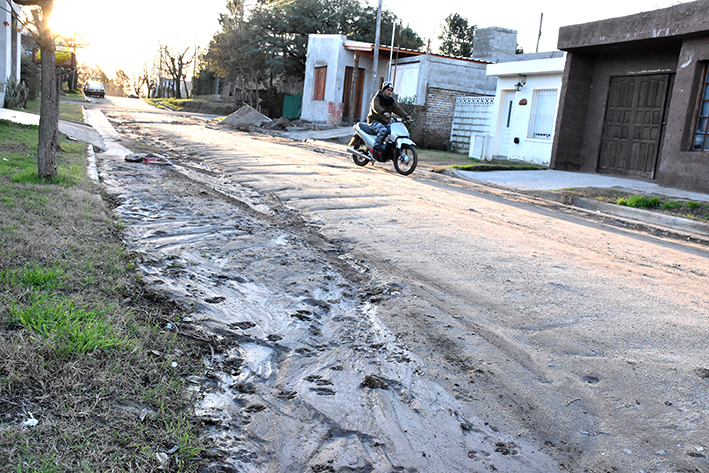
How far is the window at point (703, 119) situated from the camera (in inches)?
462

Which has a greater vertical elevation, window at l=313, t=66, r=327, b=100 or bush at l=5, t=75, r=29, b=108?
window at l=313, t=66, r=327, b=100

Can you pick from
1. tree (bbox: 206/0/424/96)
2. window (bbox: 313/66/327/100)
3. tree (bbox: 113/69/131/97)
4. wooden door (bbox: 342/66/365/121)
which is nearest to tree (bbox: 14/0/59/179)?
wooden door (bbox: 342/66/365/121)

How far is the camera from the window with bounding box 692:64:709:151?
11727 mm

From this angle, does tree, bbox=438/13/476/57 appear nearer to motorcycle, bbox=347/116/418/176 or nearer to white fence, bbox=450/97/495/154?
white fence, bbox=450/97/495/154

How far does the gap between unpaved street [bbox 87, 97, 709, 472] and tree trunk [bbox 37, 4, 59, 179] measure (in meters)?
0.84

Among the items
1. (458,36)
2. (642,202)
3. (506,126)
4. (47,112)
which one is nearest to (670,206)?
(642,202)

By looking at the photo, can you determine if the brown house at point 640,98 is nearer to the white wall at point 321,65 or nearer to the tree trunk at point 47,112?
the tree trunk at point 47,112

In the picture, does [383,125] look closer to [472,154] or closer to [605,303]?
[472,154]

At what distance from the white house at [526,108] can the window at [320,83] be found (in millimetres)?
11628

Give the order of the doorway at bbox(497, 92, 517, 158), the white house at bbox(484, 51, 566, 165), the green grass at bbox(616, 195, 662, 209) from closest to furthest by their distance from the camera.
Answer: the green grass at bbox(616, 195, 662, 209)
the white house at bbox(484, 51, 566, 165)
the doorway at bbox(497, 92, 517, 158)

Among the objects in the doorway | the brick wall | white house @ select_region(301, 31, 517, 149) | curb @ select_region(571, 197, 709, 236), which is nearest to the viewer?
curb @ select_region(571, 197, 709, 236)

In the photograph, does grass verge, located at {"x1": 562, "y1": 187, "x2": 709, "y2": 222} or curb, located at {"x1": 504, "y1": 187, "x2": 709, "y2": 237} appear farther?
grass verge, located at {"x1": 562, "y1": 187, "x2": 709, "y2": 222}

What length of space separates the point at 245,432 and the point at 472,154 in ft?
54.0

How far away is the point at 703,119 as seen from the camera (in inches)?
465
